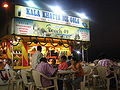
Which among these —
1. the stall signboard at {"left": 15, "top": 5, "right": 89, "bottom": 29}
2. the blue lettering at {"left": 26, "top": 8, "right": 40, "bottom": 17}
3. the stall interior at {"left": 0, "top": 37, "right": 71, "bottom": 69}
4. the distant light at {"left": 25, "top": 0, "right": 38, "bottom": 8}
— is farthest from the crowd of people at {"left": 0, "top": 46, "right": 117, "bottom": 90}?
the distant light at {"left": 25, "top": 0, "right": 38, "bottom": 8}

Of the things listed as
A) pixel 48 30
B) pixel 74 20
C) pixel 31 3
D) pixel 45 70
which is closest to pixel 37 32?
pixel 48 30

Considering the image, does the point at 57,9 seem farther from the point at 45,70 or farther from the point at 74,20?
the point at 45,70

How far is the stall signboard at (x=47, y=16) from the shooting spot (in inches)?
329

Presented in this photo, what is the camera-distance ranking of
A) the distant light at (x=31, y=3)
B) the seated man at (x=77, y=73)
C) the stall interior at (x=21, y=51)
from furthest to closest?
the stall interior at (x=21, y=51)
the distant light at (x=31, y=3)
the seated man at (x=77, y=73)

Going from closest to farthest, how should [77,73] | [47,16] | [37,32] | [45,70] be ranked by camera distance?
1. [45,70]
2. [77,73]
3. [37,32]
4. [47,16]

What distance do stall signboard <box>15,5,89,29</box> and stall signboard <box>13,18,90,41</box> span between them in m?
0.21

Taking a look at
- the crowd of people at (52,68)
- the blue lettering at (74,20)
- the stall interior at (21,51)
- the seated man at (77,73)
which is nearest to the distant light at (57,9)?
the blue lettering at (74,20)

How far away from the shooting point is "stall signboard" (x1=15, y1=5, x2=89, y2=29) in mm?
8359

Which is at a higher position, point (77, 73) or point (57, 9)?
point (57, 9)

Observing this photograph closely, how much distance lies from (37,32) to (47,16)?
44.9 inches

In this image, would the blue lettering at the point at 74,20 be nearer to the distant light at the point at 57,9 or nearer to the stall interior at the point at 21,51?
the distant light at the point at 57,9

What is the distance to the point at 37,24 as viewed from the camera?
8984 mm

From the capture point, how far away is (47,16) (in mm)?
9383

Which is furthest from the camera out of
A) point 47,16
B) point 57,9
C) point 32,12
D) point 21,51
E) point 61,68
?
point 21,51
